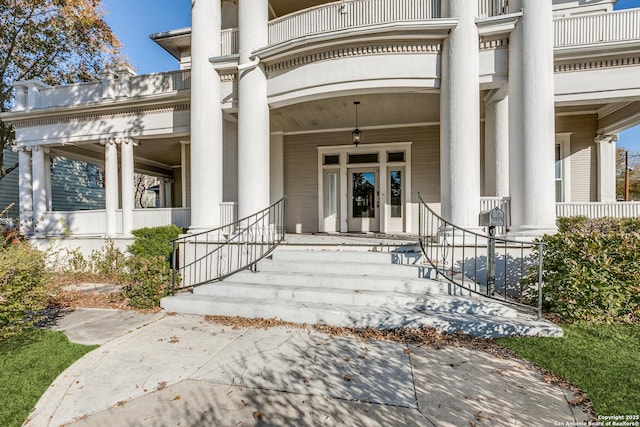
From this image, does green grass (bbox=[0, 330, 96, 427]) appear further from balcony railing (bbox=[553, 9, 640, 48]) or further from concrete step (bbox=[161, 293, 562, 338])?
balcony railing (bbox=[553, 9, 640, 48])

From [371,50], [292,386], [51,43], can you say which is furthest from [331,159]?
[51,43]

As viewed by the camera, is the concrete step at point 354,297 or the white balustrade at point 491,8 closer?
the concrete step at point 354,297

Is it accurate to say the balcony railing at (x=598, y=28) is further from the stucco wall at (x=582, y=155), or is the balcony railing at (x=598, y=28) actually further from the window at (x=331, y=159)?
the window at (x=331, y=159)

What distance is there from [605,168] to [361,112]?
703 cm

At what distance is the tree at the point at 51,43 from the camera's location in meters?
10.1

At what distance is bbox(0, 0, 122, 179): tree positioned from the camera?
1011 centimetres

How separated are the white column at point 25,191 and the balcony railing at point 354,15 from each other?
968 cm

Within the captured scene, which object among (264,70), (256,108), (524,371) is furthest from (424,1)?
(524,371)

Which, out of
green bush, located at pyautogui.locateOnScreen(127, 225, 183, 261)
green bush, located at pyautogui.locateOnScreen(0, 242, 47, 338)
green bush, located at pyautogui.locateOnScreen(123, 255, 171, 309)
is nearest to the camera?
green bush, located at pyautogui.locateOnScreen(0, 242, 47, 338)

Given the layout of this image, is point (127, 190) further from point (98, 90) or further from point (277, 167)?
point (277, 167)

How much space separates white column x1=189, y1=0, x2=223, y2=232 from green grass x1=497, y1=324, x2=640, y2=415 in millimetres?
6331

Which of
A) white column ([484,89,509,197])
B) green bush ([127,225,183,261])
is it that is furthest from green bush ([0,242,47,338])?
white column ([484,89,509,197])

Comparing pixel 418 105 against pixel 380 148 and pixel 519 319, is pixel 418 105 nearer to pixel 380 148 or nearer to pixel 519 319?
pixel 380 148

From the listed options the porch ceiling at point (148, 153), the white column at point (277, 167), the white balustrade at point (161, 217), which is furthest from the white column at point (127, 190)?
the white column at point (277, 167)
